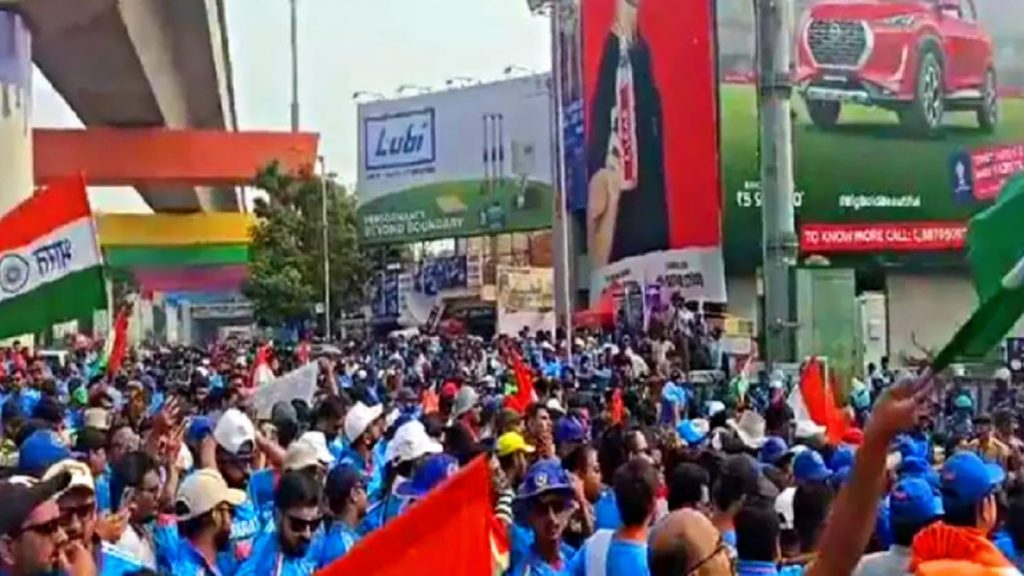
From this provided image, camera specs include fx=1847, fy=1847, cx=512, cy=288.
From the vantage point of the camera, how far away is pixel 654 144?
38875 mm

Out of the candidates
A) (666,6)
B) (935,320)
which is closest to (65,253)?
(666,6)

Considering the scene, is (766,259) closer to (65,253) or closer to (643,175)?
(65,253)

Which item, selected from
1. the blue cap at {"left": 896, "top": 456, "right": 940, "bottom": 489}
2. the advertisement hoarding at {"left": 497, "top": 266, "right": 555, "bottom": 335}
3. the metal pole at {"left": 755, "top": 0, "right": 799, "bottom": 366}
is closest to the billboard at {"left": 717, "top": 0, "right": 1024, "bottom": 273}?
the advertisement hoarding at {"left": 497, "top": 266, "right": 555, "bottom": 335}

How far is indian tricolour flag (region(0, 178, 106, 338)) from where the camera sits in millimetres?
10812

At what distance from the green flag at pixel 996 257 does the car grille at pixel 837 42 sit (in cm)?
3524

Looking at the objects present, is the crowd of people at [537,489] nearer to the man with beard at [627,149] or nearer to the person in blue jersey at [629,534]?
the person in blue jersey at [629,534]

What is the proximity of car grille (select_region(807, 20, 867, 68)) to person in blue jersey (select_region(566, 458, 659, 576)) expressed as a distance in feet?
111

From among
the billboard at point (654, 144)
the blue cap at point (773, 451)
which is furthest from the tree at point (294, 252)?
the blue cap at point (773, 451)

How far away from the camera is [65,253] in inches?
427

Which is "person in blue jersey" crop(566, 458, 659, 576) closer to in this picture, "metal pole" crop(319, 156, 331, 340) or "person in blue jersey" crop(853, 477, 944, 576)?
"person in blue jersey" crop(853, 477, 944, 576)

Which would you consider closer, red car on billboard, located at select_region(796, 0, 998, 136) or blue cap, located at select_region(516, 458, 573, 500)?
blue cap, located at select_region(516, 458, 573, 500)

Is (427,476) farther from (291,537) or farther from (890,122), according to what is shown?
(890,122)

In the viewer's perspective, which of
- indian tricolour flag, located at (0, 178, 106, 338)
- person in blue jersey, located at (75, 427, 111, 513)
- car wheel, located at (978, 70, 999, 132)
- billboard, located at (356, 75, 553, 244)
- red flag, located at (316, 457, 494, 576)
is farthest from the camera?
billboard, located at (356, 75, 553, 244)

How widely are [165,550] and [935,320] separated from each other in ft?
118
